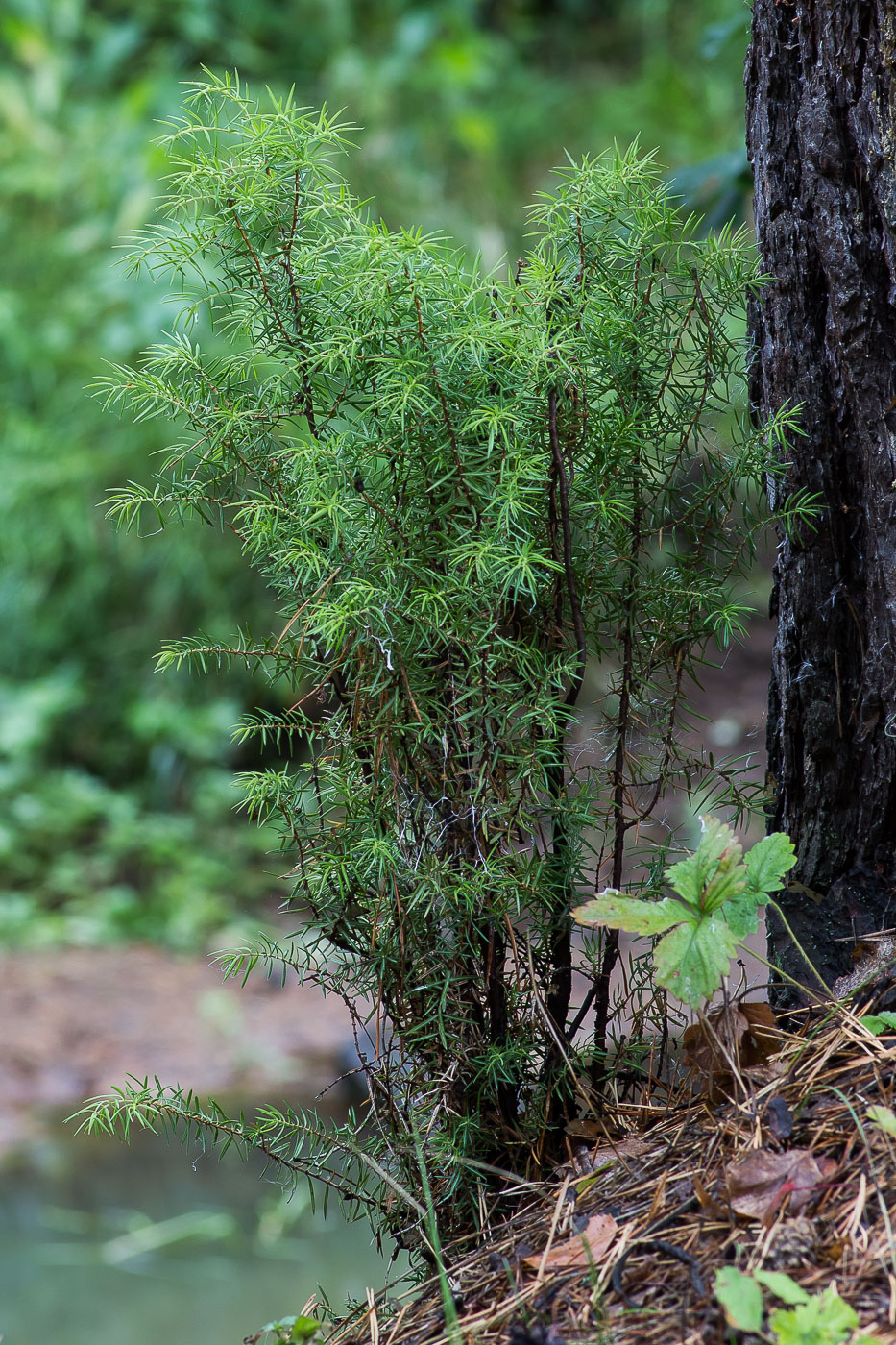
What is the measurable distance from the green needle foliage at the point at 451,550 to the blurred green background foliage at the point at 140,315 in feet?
8.95

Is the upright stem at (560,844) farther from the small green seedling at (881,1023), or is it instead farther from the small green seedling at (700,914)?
the small green seedling at (881,1023)

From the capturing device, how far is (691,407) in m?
1.12

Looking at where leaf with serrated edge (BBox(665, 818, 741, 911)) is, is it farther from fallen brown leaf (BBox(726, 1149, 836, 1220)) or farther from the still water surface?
the still water surface

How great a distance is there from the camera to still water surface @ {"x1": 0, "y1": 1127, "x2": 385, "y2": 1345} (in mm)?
2312

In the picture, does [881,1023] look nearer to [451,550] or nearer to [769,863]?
[769,863]

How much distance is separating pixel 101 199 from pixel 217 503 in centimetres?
410

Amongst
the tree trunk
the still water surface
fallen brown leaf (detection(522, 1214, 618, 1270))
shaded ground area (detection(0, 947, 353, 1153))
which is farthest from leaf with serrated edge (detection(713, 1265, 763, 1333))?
shaded ground area (detection(0, 947, 353, 1153))

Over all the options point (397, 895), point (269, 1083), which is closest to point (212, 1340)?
point (269, 1083)

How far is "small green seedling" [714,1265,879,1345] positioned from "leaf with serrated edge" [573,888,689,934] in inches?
10.1

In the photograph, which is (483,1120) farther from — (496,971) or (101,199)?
(101,199)

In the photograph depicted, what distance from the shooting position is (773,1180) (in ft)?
3.08

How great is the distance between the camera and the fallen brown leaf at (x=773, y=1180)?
919 millimetres

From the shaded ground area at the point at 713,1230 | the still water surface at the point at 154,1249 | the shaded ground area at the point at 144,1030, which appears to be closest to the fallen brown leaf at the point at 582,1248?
the shaded ground area at the point at 713,1230

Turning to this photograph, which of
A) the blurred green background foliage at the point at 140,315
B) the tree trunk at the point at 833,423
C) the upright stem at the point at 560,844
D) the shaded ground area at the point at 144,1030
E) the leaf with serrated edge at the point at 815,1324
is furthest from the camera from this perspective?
the blurred green background foliage at the point at 140,315
